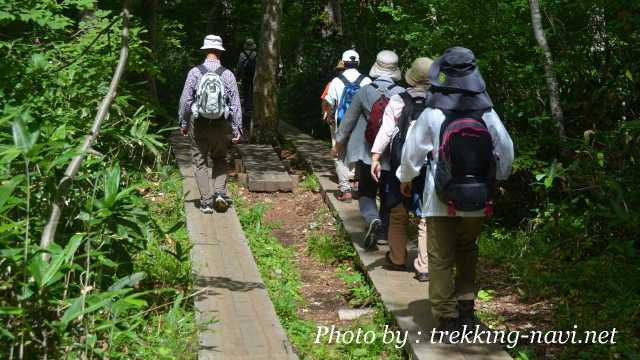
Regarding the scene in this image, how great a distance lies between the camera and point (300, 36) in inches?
1014

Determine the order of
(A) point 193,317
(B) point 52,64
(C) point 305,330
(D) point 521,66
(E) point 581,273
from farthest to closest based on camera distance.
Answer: (D) point 521,66 → (B) point 52,64 → (E) point 581,273 → (C) point 305,330 → (A) point 193,317

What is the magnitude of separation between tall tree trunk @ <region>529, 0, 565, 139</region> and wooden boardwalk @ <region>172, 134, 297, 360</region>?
344cm

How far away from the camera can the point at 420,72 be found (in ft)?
24.7

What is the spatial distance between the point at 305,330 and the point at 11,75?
3.43m

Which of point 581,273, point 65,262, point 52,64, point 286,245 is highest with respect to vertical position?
point 52,64

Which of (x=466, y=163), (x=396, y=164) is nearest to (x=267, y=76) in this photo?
(x=396, y=164)

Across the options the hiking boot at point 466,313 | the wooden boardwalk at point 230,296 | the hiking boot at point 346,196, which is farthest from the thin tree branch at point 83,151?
the hiking boot at point 346,196

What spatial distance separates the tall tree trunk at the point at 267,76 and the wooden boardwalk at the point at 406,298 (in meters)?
3.59

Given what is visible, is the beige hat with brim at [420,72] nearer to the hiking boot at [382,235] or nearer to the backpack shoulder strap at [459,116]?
the backpack shoulder strap at [459,116]

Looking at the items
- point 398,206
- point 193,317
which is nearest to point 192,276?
point 193,317

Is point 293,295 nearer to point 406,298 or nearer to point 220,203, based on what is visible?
point 406,298

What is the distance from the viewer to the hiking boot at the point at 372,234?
29.2 feet

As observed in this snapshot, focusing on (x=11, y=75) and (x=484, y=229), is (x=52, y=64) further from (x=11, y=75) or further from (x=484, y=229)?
(x=484, y=229)

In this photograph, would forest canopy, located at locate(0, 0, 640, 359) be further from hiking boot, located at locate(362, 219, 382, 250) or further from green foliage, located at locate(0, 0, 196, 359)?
hiking boot, located at locate(362, 219, 382, 250)
